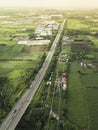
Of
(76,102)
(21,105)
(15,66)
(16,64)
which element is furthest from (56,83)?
(16,64)

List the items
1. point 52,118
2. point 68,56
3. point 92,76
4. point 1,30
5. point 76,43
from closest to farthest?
1. point 52,118
2. point 92,76
3. point 68,56
4. point 76,43
5. point 1,30

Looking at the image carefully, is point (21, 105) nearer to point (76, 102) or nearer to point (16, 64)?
point (76, 102)

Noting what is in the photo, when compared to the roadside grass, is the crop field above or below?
below

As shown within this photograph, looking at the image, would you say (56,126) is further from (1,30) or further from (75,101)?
(1,30)

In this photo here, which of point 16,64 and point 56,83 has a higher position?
point 56,83

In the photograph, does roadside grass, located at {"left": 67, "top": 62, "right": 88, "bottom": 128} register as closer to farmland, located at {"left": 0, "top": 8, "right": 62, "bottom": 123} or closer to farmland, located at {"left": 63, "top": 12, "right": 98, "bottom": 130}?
farmland, located at {"left": 63, "top": 12, "right": 98, "bottom": 130}

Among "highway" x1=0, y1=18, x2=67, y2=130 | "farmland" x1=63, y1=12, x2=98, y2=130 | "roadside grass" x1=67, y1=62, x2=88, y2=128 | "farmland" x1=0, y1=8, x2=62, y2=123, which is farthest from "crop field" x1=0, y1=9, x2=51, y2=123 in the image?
"farmland" x1=63, y1=12, x2=98, y2=130

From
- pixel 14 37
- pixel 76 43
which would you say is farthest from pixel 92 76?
pixel 14 37

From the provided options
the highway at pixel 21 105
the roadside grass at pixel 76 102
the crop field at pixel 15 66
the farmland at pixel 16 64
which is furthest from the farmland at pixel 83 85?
the crop field at pixel 15 66
